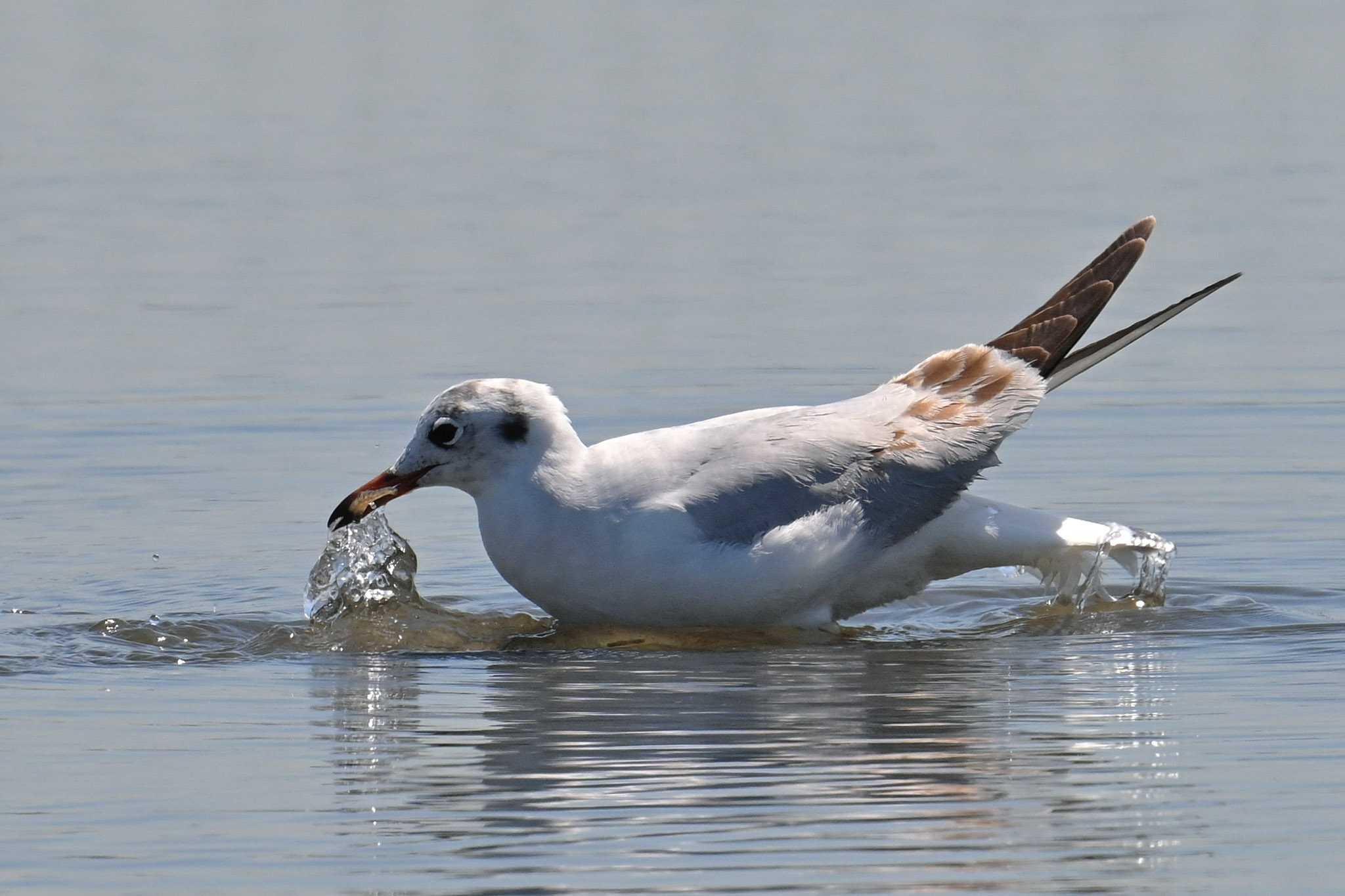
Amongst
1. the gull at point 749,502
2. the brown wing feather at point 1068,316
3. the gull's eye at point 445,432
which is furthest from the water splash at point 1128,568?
the gull's eye at point 445,432

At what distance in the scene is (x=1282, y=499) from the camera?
11898mm

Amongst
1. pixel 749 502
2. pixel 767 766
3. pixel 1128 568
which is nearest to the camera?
pixel 767 766

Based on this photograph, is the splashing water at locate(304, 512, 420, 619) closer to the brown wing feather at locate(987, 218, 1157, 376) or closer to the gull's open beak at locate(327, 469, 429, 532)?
the gull's open beak at locate(327, 469, 429, 532)

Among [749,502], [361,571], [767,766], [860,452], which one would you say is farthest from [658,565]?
[767,766]

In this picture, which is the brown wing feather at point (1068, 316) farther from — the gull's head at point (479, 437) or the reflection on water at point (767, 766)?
the gull's head at point (479, 437)

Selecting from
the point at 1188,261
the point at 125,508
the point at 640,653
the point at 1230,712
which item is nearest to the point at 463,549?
the point at 125,508

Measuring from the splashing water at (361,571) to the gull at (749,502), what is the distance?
0.64m

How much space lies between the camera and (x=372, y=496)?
9695 millimetres

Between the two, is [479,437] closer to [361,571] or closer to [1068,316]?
[361,571]

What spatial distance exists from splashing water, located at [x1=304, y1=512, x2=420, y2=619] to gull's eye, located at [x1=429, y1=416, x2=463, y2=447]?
0.66 meters

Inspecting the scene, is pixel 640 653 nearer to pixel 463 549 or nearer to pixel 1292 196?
pixel 463 549

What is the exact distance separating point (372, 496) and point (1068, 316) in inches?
117

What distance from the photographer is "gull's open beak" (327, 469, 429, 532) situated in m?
9.63

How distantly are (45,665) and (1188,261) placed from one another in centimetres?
1047
